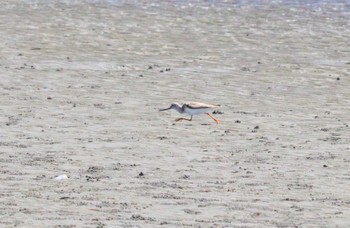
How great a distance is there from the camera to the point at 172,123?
16.6 meters

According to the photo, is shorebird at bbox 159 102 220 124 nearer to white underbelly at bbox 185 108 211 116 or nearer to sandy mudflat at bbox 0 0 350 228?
white underbelly at bbox 185 108 211 116

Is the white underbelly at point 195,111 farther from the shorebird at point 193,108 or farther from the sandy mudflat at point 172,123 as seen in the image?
the sandy mudflat at point 172,123

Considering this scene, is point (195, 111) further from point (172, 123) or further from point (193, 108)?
point (172, 123)

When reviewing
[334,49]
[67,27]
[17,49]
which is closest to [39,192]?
[17,49]

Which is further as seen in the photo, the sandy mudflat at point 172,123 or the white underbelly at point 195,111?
the white underbelly at point 195,111

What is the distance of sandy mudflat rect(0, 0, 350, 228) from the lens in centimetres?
1195

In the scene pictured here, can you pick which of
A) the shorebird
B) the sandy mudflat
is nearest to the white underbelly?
the shorebird

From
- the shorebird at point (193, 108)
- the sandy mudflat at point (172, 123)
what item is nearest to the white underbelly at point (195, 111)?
the shorebird at point (193, 108)

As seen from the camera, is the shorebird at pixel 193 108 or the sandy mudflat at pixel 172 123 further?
the shorebird at pixel 193 108

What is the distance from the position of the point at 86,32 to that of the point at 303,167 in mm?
13162

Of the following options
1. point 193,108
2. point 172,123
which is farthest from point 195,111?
point 172,123

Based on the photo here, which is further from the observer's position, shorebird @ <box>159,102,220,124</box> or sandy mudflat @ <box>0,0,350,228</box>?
shorebird @ <box>159,102,220,124</box>

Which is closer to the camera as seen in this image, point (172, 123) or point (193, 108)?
point (193, 108)

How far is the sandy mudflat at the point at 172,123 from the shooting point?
11953 millimetres
